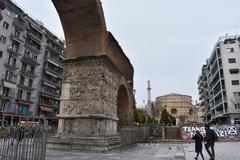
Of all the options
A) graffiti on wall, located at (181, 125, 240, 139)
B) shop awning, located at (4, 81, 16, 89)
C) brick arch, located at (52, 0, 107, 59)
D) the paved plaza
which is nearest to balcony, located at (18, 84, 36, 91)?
shop awning, located at (4, 81, 16, 89)

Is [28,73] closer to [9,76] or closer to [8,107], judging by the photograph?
[9,76]

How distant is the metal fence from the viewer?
197 inches

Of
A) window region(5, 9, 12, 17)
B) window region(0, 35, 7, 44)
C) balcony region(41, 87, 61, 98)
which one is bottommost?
balcony region(41, 87, 61, 98)

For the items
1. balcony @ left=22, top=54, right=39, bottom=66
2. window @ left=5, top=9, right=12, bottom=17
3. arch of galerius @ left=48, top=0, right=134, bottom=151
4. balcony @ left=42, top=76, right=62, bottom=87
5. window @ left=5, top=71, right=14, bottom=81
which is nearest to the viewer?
arch of galerius @ left=48, top=0, right=134, bottom=151

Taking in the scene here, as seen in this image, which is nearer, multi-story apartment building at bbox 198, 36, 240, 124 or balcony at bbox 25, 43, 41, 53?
balcony at bbox 25, 43, 41, 53

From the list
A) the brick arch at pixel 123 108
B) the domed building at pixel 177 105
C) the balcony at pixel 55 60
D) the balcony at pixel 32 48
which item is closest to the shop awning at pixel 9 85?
the balcony at pixel 32 48

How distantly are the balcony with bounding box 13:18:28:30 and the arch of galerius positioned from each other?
18933 millimetres

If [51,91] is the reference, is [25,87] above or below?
below

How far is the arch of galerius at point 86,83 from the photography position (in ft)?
33.8

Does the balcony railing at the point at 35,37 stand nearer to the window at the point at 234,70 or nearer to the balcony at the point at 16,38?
the balcony at the point at 16,38

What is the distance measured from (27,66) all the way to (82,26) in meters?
21.9

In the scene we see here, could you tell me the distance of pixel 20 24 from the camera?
27.9 m

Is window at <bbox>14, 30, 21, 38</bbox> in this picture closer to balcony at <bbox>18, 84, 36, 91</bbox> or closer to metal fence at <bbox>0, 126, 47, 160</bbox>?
balcony at <bbox>18, 84, 36, 91</bbox>

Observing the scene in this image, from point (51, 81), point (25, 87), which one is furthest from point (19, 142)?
point (51, 81)
